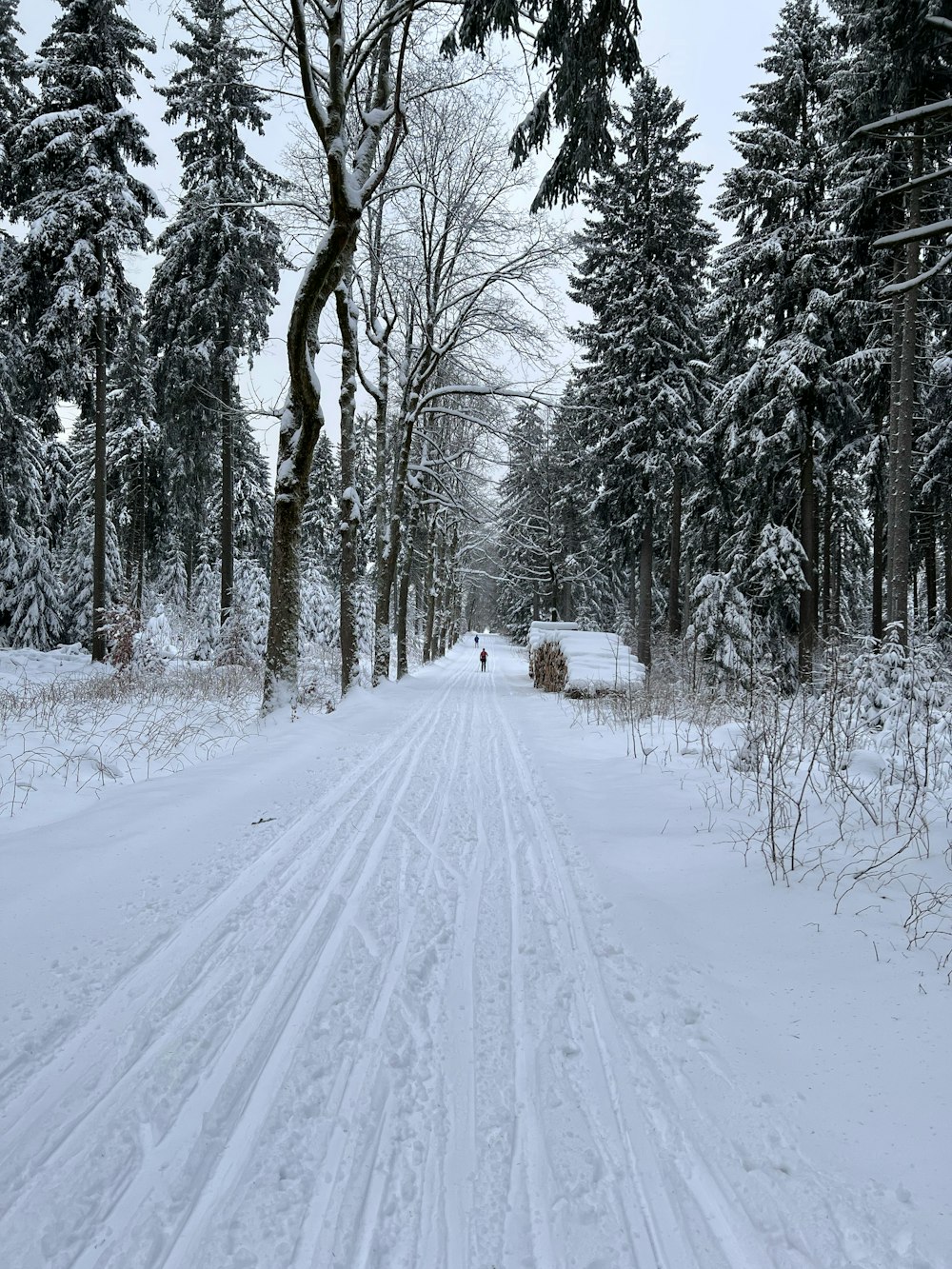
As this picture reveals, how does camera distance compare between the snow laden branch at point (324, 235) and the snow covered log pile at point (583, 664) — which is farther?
the snow covered log pile at point (583, 664)

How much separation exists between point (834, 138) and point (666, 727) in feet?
49.3

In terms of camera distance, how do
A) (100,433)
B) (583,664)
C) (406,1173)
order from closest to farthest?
(406,1173)
(100,433)
(583,664)

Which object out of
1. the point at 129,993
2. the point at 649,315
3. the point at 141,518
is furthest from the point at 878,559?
the point at 141,518

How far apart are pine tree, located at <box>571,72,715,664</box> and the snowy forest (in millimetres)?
92

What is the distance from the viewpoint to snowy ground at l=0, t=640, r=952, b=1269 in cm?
147

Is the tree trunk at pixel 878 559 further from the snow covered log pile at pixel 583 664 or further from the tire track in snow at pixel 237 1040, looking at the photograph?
the tire track in snow at pixel 237 1040

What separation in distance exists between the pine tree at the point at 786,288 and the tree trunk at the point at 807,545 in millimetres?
27

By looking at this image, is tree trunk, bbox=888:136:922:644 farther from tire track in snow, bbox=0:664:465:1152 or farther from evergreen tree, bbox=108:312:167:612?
evergreen tree, bbox=108:312:167:612

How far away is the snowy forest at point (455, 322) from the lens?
10.5m

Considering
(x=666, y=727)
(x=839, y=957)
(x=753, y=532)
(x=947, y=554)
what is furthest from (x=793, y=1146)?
(x=947, y=554)

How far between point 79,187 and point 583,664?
1658cm

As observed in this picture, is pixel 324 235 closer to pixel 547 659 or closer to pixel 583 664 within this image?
pixel 583 664

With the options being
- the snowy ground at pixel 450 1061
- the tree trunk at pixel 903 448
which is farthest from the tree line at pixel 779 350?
the snowy ground at pixel 450 1061

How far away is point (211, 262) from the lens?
15164 mm
